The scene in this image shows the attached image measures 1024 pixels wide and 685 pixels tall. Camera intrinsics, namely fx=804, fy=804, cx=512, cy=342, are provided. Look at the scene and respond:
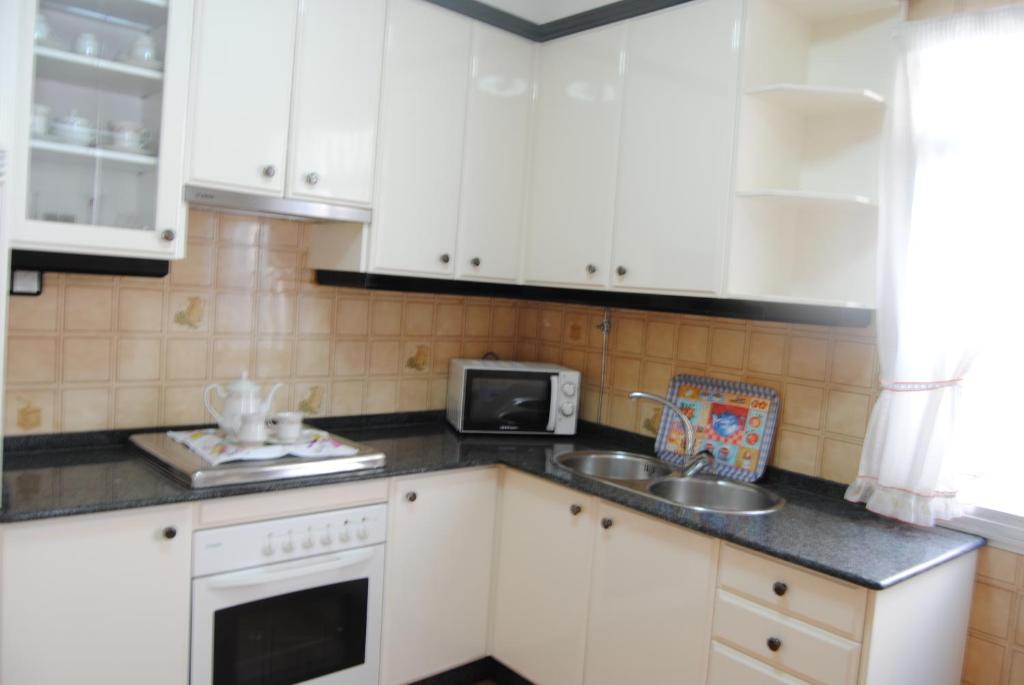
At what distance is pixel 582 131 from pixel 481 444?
3.73 ft

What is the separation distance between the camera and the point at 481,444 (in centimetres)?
281

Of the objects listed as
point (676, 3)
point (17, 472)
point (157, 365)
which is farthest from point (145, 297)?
point (676, 3)

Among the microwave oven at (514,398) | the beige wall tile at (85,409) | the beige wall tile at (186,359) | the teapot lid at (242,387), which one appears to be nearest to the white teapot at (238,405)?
the teapot lid at (242,387)

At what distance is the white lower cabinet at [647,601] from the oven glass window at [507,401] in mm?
698

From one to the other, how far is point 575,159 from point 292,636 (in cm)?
176

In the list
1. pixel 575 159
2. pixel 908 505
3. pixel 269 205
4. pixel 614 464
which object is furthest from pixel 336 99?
pixel 908 505

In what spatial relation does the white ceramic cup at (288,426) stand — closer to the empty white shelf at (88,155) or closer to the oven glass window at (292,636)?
the oven glass window at (292,636)

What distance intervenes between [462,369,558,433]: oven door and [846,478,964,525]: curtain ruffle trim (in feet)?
3.70

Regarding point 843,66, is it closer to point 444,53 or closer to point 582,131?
point 582,131

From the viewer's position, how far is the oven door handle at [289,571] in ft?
6.79

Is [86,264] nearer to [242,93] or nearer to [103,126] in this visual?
[103,126]

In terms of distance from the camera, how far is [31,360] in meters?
2.24

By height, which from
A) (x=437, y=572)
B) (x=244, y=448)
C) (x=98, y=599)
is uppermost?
(x=244, y=448)

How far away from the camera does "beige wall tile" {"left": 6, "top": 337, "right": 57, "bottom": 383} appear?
2213 millimetres
